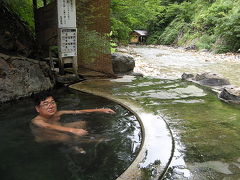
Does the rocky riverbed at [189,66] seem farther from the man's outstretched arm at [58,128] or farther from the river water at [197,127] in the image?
the man's outstretched arm at [58,128]

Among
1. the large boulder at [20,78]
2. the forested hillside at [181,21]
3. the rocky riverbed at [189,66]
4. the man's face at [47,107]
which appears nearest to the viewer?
the man's face at [47,107]

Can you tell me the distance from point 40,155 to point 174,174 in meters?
2.09

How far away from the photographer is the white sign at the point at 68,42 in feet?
26.8

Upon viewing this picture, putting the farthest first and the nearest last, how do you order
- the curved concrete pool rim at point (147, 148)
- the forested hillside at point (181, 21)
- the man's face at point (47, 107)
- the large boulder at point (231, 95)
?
the forested hillside at point (181, 21), the large boulder at point (231, 95), the man's face at point (47, 107), the curved concrete pool rim at point (147, 148)

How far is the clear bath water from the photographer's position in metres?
3.41

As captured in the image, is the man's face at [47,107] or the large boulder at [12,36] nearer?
the man's face at [47,107]

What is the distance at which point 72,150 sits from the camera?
159 inches

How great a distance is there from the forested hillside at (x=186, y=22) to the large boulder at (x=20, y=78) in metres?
5.42

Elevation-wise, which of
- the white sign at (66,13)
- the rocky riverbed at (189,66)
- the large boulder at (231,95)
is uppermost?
the white sign at (66,13)

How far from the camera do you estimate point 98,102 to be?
636cm

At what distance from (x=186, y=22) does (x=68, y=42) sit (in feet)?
101

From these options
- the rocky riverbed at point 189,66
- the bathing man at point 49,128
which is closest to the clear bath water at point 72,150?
the bathing man at point 49,128

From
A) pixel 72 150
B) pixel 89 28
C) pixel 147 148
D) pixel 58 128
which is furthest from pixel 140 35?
pixel 147 148

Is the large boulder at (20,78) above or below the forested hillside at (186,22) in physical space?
below
